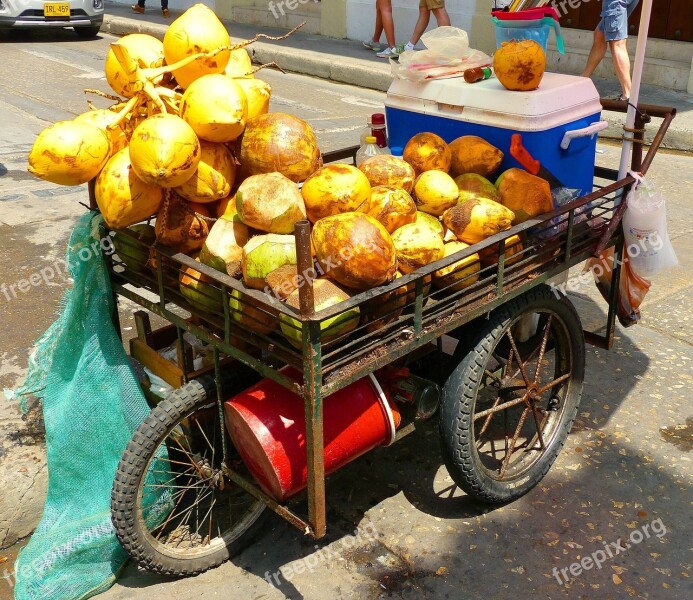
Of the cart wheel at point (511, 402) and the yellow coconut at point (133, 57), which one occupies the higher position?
the yellow coconut at point (133, 57)

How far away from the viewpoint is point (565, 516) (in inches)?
115

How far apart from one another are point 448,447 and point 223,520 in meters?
0.90

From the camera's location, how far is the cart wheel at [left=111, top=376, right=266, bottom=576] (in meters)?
2.48

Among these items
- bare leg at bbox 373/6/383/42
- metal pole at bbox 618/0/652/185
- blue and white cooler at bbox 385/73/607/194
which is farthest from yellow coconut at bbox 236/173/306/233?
bare leg at bbox 373/6/383/42

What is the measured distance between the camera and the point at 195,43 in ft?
8.31

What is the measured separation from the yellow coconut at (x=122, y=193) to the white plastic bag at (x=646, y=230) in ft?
6.22

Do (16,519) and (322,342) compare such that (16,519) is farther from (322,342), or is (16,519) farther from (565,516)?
(565,516)

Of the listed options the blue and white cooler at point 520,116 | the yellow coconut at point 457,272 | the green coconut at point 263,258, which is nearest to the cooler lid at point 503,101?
the blue and white cooler at point 520,116

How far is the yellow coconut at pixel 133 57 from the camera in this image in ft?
A: 8.52

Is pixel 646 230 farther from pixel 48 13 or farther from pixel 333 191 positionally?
pixel 48 13

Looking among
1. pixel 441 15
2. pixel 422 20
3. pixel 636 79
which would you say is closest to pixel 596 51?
pixel 441 15

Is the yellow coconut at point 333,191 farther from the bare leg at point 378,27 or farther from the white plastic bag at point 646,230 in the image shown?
the bare leg at point 378,27

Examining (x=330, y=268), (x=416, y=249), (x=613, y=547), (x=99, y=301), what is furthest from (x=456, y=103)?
(x=613, y=547)

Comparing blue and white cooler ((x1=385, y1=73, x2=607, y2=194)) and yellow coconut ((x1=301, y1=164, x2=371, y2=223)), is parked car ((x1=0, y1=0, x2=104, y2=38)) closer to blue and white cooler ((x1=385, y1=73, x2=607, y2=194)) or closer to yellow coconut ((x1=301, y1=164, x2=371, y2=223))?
blue and white cooler ((x1=385, y1=73, x2=607, y2=194))
